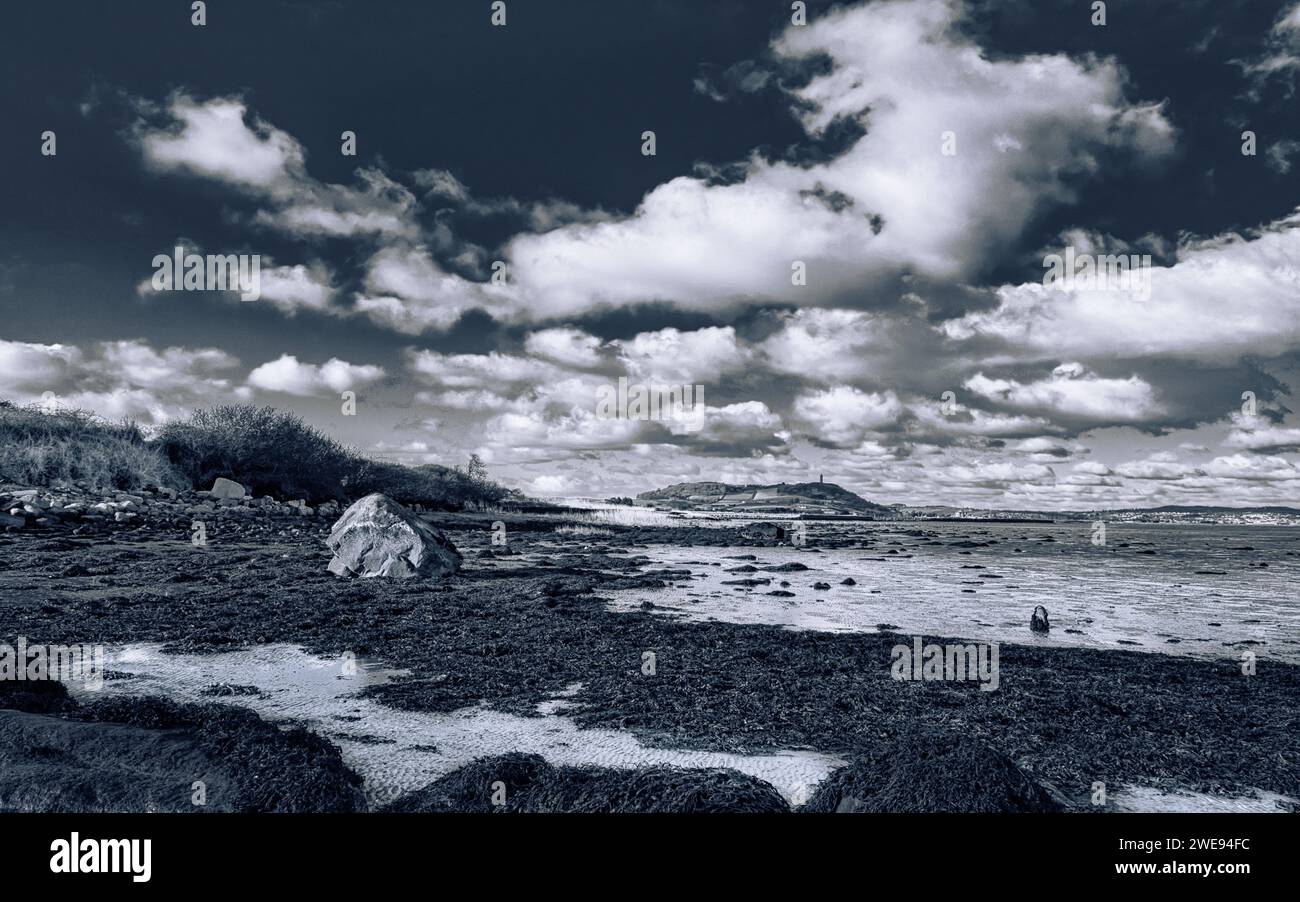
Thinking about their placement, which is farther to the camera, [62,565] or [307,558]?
[307,558]

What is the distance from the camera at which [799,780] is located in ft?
14.9

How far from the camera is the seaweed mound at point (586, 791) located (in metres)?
3.47

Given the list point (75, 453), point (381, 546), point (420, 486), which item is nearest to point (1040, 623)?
point (381, 546)

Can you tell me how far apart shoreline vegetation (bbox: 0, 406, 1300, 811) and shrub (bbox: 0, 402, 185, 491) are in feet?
36.1

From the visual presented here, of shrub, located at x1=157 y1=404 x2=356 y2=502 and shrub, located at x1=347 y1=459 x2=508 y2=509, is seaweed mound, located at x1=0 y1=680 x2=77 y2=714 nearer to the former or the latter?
shrub, located at x1=157 y1=404 x2=356 y2=502

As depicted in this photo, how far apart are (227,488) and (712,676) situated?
32383mm

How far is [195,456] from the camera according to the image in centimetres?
3366

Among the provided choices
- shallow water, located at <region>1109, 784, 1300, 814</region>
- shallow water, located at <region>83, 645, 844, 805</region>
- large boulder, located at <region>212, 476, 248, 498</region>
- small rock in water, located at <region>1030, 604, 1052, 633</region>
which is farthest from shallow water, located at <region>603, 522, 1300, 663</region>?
large boulder, located at <region>212, 476, 248, 498</region>

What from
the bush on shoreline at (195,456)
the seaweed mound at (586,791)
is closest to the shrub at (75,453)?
the bush on shoreline at (195,456)

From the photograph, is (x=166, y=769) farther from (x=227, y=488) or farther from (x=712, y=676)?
(x=227, y=488)

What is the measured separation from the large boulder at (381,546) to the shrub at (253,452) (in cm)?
2448
